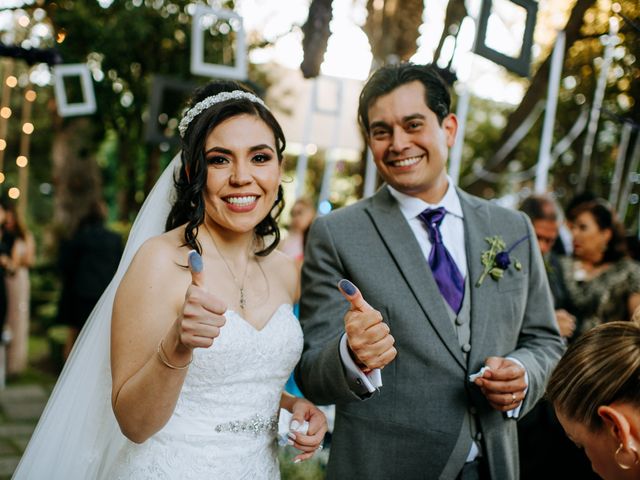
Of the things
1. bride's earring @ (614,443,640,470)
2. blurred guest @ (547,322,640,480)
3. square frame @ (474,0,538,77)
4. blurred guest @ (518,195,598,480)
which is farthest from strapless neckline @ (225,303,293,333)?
square frame @ (474,0,538,77)

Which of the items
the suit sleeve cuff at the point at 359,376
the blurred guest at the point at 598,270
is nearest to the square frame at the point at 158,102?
the blurred guest at the point at 598,270

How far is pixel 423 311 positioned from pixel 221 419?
→ 0.72 m

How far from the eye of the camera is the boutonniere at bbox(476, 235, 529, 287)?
223 cm

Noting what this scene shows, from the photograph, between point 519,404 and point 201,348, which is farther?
point 519,404

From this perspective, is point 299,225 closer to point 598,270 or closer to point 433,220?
point 598,270

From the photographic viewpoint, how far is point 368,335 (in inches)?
69.0

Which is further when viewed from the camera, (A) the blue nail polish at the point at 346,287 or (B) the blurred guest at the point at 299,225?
(B) the blurred guest at the point at 299,225

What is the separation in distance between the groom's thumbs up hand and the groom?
0.28 feet

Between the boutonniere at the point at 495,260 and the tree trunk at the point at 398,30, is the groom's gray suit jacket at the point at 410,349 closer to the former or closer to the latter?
the boutonniere at the point at 495,260

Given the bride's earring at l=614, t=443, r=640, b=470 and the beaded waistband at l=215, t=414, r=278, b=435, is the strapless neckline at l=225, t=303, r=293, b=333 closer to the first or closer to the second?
the beaded waistband at l=215, t=414, r=278, b=435

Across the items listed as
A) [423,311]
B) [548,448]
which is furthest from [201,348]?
[548,448]

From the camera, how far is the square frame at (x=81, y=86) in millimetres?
5719

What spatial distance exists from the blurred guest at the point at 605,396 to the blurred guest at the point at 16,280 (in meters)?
6.46

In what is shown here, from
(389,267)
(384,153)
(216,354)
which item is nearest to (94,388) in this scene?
(216,354)
